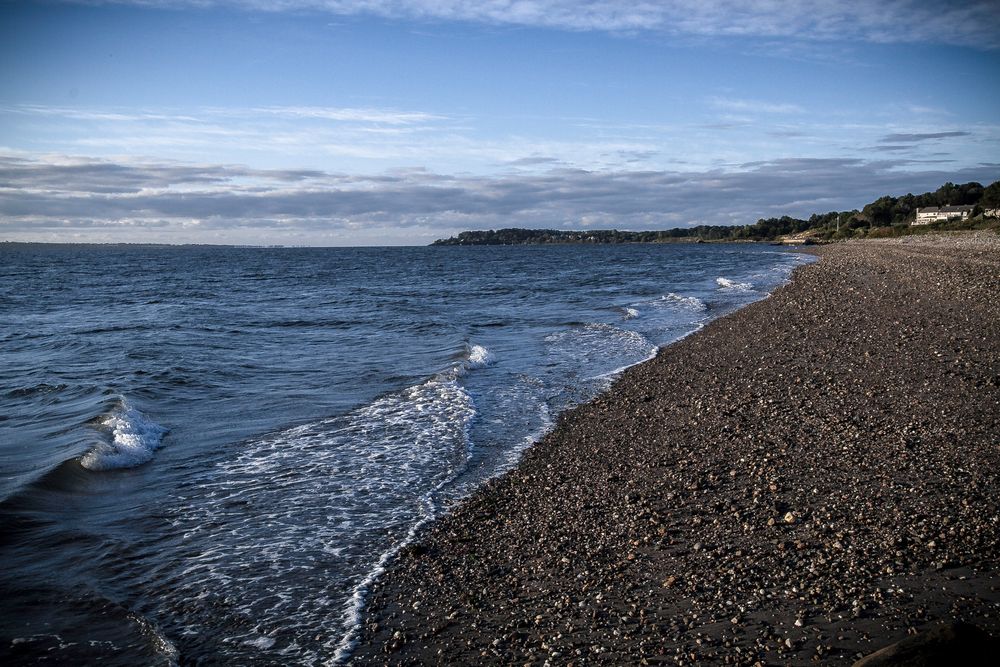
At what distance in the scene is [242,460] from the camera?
10.9 m

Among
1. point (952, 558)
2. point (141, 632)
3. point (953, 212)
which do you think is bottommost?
point (141, 632)

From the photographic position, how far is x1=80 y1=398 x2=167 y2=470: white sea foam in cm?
1076

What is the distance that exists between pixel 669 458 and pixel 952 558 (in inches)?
159

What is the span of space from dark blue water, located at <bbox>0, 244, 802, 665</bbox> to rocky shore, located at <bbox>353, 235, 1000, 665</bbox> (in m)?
0.95

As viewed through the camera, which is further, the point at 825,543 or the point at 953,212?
the point at 953,212

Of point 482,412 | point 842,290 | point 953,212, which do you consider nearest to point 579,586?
point 482,412

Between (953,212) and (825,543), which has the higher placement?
(953,212)

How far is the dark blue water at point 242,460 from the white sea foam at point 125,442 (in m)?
0.06

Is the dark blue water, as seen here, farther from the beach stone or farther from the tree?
the tree

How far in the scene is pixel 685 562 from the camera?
6.56 m

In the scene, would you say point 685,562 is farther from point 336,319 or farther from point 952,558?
point 336,319

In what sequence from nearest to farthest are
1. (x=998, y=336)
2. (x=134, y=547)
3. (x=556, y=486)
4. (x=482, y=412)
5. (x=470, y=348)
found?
(x=134, y=547) → (x=556, y=486) → (x=482, y=412) → (x=998, y=336) → (x=470, y=348)

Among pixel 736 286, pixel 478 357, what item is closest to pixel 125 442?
pixel 478 357

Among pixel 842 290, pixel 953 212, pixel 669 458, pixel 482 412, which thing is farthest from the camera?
pixel 953 212
